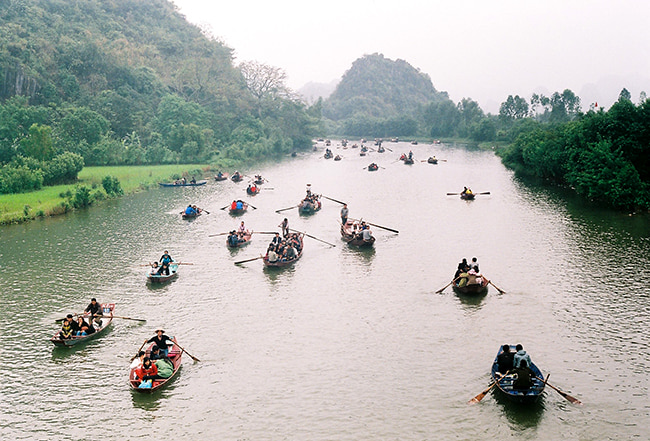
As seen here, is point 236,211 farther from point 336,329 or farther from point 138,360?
point 138,360

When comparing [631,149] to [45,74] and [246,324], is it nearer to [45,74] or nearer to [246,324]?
[246,324]

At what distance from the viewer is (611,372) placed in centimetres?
1703

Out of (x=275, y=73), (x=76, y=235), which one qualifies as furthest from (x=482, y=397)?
(x=275, y=73)

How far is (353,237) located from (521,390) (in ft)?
56.1

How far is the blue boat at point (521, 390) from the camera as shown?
49.4 ft

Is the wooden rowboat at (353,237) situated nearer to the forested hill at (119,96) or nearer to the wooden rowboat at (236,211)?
the wooden rowboat at (236,211)

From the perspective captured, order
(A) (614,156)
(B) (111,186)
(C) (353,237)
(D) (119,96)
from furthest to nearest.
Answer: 1. (D) (119,96)
2. (B) (111,186)
3. (A) (614,156)
4. (C) (353,237)

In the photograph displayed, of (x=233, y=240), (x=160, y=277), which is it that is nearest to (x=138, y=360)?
(x=160, y=277)

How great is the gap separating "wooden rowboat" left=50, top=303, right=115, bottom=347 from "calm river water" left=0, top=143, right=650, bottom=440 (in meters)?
0.35

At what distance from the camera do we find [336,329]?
67.7 ft

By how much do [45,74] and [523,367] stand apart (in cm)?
7484

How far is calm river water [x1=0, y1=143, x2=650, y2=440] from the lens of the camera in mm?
15070

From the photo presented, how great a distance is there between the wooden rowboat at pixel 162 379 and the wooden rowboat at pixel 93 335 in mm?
3007

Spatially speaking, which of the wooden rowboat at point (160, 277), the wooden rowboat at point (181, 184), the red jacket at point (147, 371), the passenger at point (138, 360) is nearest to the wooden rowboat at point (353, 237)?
the wooden rowboat at point (160, 277)
